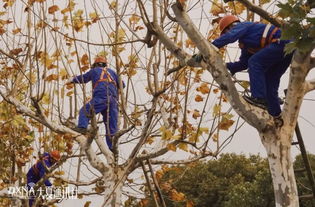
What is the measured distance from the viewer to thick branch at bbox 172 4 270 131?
138 inches

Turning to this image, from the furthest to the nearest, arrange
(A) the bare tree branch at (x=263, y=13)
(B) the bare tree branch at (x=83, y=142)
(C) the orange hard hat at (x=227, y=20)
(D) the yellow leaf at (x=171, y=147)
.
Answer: (B) the bare tree branch at (x=83, y=142), (D) the yellow leaf at (x=171, y=147), (C) the orange hard hat at (x=227, y=20), (A) the bare tree branch at (x=263, y=13)

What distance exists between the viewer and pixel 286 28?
2727 mm

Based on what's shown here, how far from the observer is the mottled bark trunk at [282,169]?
3297mm

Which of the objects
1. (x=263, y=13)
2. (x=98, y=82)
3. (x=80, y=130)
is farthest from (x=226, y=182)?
(x=263, y=13)

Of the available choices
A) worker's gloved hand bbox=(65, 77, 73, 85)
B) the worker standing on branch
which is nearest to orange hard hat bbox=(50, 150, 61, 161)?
worker's gloved hand bbox=(65, 77, 73, 85)

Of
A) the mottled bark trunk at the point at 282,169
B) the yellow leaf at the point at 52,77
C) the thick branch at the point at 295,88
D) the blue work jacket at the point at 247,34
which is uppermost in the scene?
the yellow leaf at the point at 52,77

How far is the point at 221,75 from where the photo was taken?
3.58 m

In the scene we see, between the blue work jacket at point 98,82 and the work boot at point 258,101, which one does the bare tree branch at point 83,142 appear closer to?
the blue work jacket at point 98,82

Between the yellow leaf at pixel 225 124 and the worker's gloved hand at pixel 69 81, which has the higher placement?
the worker's gloved hand at pixel 69 81

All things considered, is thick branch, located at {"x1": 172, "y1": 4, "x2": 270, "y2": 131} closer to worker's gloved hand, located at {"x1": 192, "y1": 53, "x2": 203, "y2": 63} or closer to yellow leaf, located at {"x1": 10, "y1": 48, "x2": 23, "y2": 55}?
worker's gloved hand, located at {"x1": 192, "y1": 53, "x2": 203, "y2": 63}

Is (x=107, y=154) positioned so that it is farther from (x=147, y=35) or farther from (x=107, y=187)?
(x=147, y=35)

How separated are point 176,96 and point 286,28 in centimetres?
292

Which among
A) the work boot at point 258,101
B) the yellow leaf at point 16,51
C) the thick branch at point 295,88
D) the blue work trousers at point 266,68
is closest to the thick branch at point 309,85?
the thick branch at point 295,88

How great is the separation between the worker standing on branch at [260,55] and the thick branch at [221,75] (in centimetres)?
40
